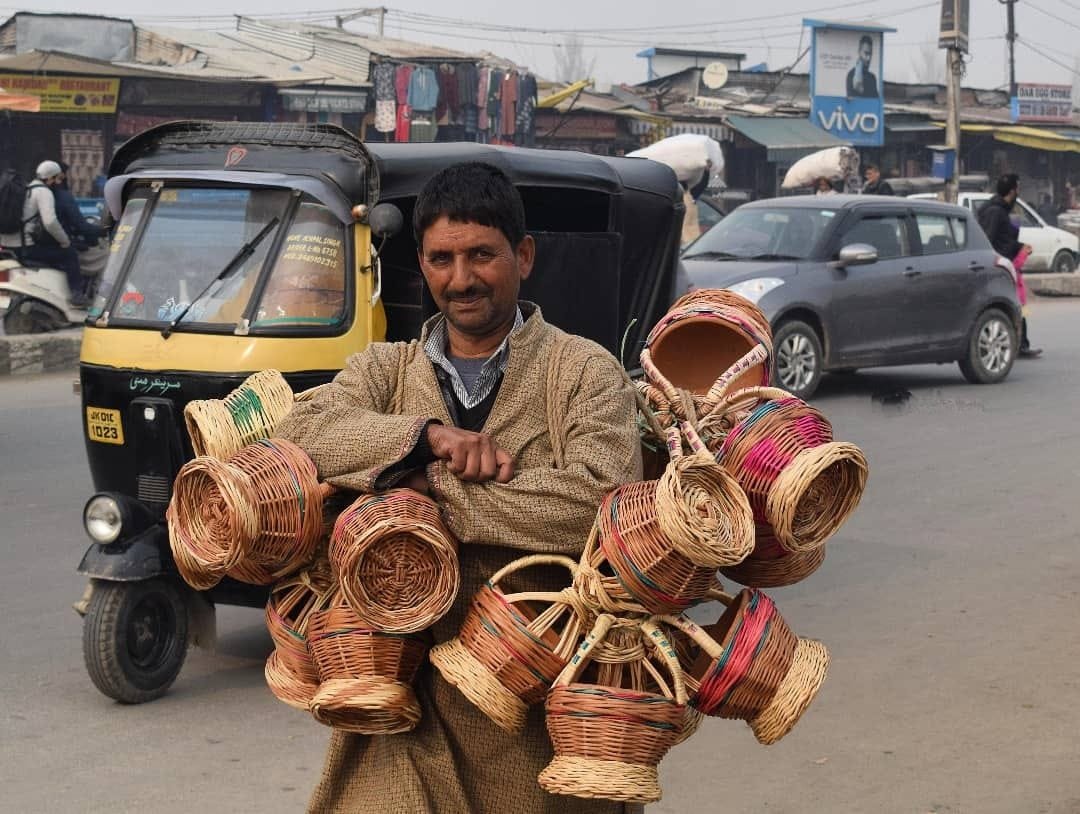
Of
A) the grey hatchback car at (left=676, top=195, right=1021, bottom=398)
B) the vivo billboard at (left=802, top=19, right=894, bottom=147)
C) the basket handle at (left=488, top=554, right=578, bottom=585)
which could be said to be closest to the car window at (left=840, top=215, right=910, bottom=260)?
the grey hatchback car at (left=676, top=195, right=1021, bottom=398)

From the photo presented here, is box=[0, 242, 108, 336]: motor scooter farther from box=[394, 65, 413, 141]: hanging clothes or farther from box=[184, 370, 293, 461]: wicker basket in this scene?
box=[184, 370, 293, 461]: wicker basket

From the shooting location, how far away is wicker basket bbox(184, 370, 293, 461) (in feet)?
9.37

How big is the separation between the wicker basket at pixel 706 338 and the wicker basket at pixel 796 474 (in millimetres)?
496

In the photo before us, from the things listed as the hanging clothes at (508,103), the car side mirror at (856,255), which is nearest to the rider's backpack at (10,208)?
the car side mirror at (856,255)

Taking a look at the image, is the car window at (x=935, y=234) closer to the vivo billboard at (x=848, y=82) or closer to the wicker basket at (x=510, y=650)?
the wicker basket at (x=510, y=650)

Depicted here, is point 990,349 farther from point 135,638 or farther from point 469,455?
point 469,455

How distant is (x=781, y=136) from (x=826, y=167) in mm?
13494

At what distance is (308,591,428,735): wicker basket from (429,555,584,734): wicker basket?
0.26ft

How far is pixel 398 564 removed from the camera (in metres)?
2.42

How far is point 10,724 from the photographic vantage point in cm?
483

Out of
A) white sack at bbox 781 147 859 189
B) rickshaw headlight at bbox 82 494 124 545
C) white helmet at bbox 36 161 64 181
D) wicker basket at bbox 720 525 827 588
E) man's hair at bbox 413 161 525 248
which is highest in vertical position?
white sack at bbox 781 147 859 189

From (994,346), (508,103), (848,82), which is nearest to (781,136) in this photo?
(848,82)

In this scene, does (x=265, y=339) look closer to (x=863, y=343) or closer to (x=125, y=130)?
(x=863, y=343)

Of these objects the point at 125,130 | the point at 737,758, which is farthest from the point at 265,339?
the point at 125,130
